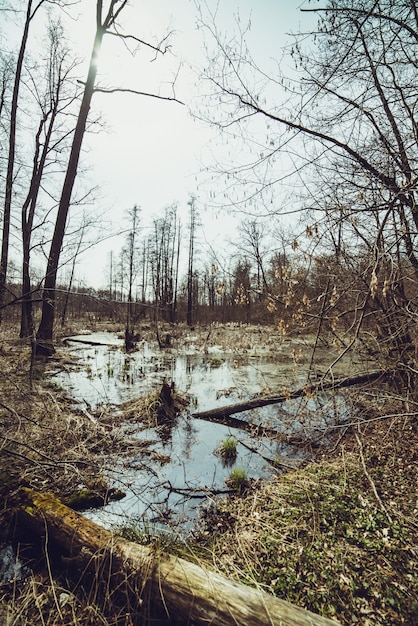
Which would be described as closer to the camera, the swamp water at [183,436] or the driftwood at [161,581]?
the driftwood at [161,581]

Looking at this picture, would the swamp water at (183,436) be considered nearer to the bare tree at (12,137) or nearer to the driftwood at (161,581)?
the driftwood at (161,581)

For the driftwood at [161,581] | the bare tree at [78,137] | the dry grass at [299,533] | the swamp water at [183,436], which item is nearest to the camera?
the driftwood at [161,581]

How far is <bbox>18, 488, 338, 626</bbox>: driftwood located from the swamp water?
51cm

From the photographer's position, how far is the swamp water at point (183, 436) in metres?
3.72

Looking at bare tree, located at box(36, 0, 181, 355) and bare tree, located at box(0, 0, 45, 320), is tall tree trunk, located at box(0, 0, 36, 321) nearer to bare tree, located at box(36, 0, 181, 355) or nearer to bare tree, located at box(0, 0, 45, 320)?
bare tree, located at box(0, 0, 45, 320)

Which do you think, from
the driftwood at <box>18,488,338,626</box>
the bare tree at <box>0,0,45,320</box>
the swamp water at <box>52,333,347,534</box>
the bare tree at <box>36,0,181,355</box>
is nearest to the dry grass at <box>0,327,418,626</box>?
the driftwood at <box>18,488,338,626</box>

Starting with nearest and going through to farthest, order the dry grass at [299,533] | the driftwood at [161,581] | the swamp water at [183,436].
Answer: the driftwood at [161,581] → the dry grass at [299,533] → the swamp water at [183,436]

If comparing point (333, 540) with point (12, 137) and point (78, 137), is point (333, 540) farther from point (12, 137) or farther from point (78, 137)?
point (12, 137)

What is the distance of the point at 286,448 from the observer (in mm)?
5301

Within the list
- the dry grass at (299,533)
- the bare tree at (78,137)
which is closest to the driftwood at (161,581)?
the dry grass at (299,533)

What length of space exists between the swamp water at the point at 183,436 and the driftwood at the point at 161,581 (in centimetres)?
51

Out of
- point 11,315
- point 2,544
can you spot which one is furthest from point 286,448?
point 11,315

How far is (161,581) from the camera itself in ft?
7.14

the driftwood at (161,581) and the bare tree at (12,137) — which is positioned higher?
the bare tree at (12,137)
